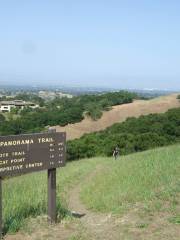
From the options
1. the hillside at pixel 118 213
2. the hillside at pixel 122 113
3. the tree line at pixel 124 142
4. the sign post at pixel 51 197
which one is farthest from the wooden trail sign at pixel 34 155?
the hillside at pixel 122 113

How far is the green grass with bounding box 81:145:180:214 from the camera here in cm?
972

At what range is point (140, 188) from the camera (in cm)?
1154

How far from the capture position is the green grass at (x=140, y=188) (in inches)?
383

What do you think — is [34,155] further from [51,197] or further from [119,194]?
[119,194]

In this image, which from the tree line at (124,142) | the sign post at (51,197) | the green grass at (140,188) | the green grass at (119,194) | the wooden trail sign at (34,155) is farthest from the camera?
the tree line at (124,142)

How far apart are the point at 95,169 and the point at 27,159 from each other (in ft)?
41.7

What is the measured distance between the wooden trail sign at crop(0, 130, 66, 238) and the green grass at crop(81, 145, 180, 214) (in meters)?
1.57

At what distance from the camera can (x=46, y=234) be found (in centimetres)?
785

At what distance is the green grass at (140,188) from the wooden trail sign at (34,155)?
5.15 feet

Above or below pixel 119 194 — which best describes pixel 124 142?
below

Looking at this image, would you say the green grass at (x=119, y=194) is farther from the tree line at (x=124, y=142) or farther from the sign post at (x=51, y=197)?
the tree line at (x=124, y=142)

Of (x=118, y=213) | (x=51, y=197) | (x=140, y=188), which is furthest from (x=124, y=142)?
(x=51, y=197)

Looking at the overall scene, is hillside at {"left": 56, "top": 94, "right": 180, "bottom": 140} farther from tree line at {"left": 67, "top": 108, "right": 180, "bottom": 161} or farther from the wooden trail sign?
the wooden trail sign

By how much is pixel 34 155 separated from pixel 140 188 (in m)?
4.12
